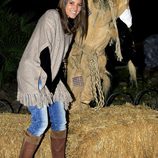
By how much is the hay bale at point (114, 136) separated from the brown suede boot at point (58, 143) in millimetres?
156

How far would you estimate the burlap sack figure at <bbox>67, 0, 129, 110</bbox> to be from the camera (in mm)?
4691

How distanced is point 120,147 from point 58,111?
69cm

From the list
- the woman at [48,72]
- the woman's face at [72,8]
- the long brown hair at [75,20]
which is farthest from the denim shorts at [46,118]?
the woman's face at [72,8]

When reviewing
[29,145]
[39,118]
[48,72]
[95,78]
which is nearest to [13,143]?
[29,145]

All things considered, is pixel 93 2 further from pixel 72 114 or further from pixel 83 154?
pixel 83 154

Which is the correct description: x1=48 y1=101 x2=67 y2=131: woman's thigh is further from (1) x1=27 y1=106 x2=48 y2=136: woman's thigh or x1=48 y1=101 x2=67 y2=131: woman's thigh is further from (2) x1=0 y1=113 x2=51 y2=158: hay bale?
(2) x1=0 y1=113 x2=51 y2=158: hay bale

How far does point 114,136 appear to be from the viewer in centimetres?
432

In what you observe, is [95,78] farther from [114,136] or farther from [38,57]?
[38,57]

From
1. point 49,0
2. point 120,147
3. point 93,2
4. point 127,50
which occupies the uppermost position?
point 93,2

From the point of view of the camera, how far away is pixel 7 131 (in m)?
4.41

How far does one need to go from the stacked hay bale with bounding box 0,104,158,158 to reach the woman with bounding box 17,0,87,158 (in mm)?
209

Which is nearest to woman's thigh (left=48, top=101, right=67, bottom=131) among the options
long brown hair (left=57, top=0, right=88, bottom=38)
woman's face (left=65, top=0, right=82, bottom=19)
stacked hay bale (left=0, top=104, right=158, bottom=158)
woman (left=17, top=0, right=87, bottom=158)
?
woman (left=17, top=0, right=87, bottom=158)

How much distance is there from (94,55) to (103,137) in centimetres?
92

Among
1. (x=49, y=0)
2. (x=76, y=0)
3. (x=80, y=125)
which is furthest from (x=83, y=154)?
(x=49, y=0)
